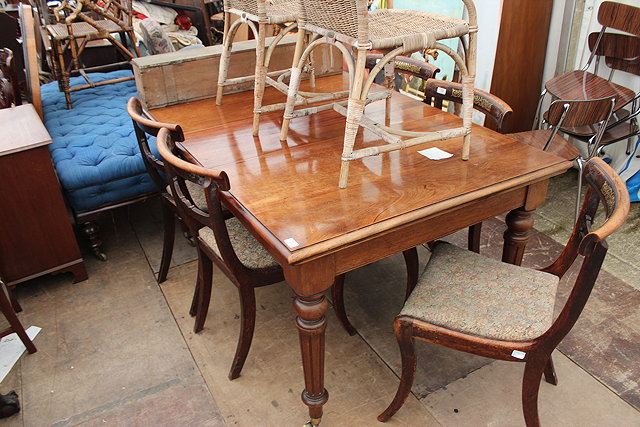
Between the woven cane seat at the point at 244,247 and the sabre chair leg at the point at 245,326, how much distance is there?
0.10 m

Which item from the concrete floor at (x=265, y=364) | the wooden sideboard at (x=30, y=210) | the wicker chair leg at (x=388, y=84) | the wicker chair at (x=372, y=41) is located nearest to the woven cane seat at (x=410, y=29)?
the wicker chair at (x=372, y=41)

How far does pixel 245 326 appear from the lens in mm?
1921

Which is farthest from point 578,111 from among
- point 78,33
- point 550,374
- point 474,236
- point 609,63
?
point 78,33

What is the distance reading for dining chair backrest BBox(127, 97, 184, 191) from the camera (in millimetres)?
1895

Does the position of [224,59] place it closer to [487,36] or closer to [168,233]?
[168,233]

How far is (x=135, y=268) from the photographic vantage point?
2.72 metres

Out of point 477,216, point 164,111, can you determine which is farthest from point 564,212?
point 164,111

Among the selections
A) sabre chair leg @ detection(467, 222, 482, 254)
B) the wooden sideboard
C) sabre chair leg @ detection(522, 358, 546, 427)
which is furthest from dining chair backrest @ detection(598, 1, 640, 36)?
the wooden sideboard

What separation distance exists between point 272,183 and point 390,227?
46cm

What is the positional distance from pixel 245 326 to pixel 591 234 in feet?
3.97

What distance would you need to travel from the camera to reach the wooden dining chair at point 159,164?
1.92 m

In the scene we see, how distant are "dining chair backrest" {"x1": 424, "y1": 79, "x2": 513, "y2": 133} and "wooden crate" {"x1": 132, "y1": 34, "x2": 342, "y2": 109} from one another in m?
0.75

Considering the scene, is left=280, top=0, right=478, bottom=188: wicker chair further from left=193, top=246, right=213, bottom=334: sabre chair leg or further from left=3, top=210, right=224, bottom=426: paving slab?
left=3, top=210, right=224, bottom=426: paving slab

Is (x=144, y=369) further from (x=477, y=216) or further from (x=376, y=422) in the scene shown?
(x=477, y=216)
